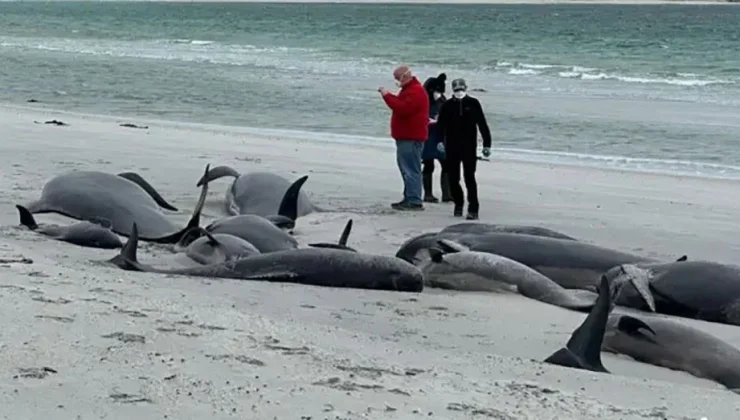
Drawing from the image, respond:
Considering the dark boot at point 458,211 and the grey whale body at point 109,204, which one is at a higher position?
the grey whale body at point 109,204

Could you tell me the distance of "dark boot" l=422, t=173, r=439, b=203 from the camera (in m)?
13.8

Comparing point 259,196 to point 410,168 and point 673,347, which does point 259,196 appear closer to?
point 410,168

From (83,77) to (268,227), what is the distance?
94.3 ft

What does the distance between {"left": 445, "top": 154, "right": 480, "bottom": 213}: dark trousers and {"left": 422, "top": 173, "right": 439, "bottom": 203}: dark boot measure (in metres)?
0.91

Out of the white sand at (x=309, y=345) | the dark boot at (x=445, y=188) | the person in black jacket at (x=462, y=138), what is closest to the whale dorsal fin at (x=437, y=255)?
the white sand at (x=309, y=345)

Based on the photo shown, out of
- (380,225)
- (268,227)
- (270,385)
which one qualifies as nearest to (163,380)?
(270,385)

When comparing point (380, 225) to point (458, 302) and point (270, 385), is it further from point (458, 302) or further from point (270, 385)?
point (270, 385)

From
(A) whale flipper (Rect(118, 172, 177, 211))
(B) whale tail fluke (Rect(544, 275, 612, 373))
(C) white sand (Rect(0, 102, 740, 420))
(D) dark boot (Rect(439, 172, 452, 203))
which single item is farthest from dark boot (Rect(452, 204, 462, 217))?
(B) whale tail fluke (Rect(544, 275, 612, 373))

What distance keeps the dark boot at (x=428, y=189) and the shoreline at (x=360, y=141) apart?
4603 mm

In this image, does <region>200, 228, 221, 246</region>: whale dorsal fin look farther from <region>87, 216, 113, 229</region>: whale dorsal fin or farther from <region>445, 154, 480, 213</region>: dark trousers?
<region>445, 154, 480, 213</region>: dark trousers

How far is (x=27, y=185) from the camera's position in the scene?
12.9m

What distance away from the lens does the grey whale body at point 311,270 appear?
28.2 feet

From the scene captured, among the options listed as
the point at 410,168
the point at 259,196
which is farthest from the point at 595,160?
the point at 259,196

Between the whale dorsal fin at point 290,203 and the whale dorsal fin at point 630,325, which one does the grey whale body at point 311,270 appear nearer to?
the whale dorsal fin at point 630,325
